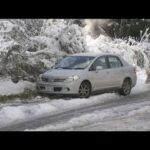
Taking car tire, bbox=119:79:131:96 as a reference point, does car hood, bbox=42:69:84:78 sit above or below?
above

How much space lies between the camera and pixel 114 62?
1691 cm

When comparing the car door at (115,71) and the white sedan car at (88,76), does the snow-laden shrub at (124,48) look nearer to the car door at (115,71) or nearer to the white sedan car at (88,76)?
the car door at (115,71)

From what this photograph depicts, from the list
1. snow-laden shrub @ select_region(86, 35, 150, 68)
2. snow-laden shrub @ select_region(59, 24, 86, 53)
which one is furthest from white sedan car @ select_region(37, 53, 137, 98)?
snow-laden shrub @ select_region(86, 35, 150, 68)

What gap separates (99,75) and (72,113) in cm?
369

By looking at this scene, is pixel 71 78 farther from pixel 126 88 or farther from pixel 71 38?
pixel 71 38

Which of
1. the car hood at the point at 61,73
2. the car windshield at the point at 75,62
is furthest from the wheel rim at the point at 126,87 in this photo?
the car hood at the point at 61,73

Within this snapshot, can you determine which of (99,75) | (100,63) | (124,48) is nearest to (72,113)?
(99,75)

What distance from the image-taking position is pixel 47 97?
15.6m

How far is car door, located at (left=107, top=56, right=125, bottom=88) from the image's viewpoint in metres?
16.4

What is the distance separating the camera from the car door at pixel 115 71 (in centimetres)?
1636

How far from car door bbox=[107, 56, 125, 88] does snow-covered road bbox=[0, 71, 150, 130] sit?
1.91ft

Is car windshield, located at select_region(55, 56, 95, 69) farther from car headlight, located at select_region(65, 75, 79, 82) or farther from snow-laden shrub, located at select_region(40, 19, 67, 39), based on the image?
snow-laden shrub, located at select_region(40, 19, 67, 39)
